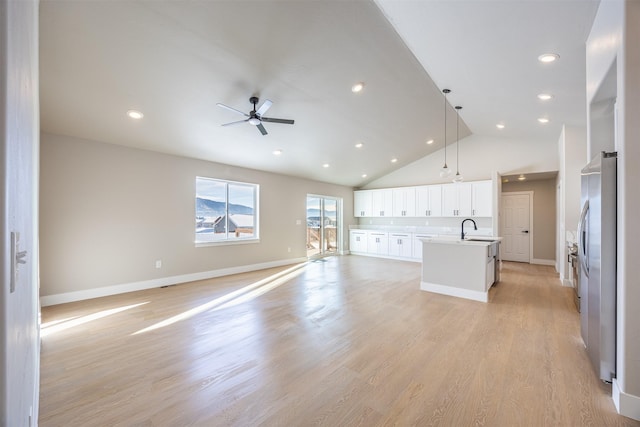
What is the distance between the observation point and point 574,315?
3.55 meters

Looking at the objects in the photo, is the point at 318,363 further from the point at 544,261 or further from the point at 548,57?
the point at 544,261

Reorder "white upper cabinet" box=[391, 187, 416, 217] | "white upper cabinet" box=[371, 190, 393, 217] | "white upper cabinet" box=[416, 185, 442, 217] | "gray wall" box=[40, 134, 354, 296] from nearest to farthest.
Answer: "gray wall" box=[40, 134, 354, 296]
"white upper cabinet" box=[416, 185, 442, 217]
"white upper cabinet" box=[391, 187, 416, 217]
"white upper cabinet" box=[371, 190, 393, 217]

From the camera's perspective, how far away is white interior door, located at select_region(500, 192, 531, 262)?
7633 millimetres

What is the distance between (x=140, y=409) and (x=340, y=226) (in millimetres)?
7672

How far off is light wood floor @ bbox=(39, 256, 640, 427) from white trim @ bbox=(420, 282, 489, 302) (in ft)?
0.62

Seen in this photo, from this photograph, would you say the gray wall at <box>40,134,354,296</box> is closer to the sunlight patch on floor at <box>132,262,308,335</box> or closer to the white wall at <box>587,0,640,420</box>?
the sunlight patch on floor at <box>132,262,308,335</box>

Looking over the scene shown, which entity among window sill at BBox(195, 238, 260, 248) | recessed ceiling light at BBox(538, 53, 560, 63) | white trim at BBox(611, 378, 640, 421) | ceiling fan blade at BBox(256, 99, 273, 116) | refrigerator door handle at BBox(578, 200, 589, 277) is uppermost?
recessed ceiling light at BBox(538, 53, 560, 63)

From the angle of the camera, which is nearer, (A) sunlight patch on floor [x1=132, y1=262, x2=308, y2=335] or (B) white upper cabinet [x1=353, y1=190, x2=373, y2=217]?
(A) sunlight patch on floor [x1=132, y1=262, x2=308, y2=335]

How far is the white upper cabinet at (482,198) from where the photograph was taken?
6.73 metres

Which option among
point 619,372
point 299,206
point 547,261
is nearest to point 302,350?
point 619,372

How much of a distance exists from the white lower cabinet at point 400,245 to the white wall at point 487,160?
170 centimetres

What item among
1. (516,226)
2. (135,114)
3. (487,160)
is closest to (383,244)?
(487,160)

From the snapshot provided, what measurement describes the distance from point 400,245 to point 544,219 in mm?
3838

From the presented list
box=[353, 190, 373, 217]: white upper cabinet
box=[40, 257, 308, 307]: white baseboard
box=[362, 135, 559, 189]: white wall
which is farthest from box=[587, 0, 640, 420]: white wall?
box=[353, 190, 373, 217]: white upper cabinet
